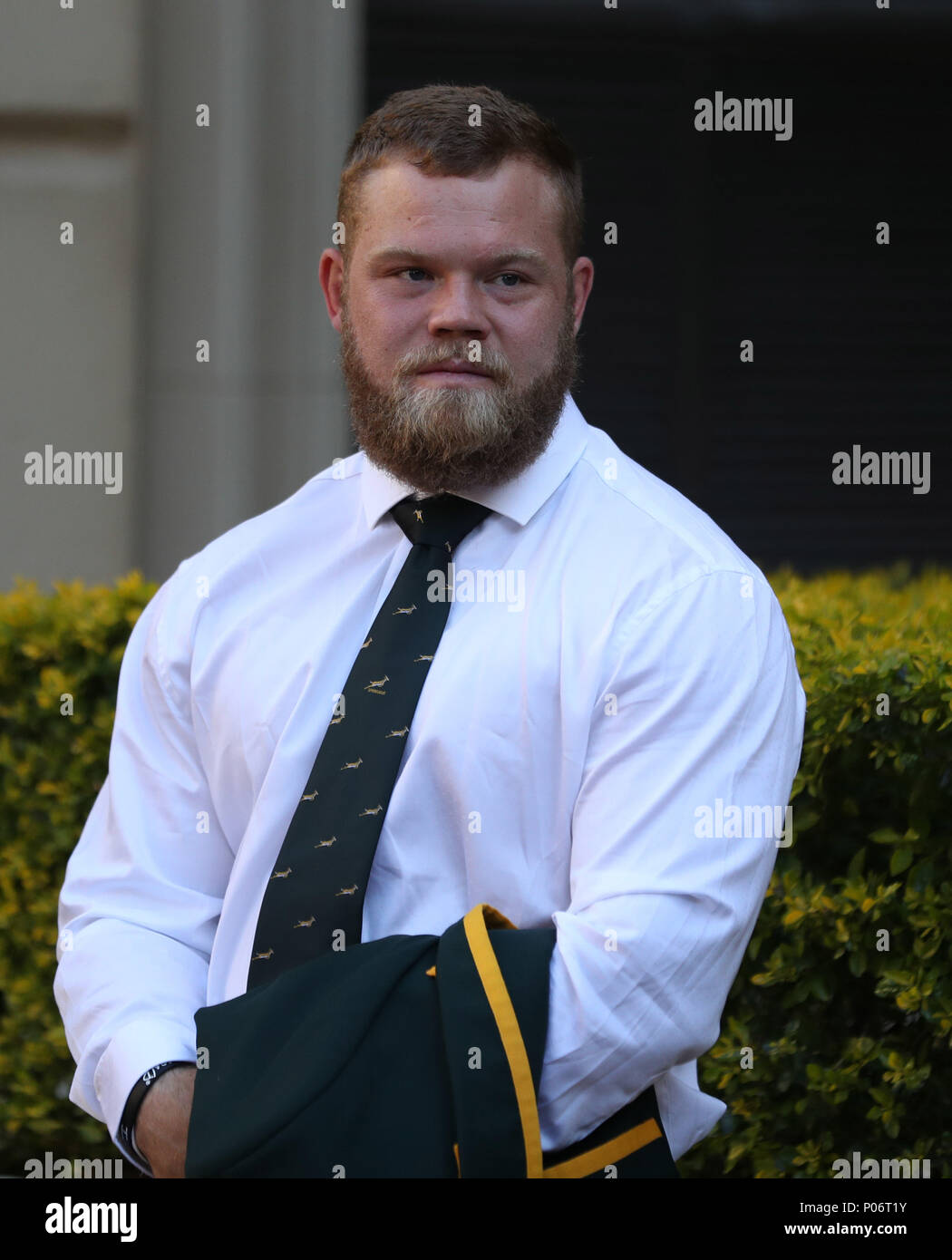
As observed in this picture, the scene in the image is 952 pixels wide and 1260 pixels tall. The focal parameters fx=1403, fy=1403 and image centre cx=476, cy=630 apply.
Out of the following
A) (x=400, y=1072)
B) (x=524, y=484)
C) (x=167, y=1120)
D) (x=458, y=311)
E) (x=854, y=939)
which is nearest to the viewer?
(x=400, y=1072)

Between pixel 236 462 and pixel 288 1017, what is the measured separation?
369cm

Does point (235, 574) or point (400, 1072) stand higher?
point (235, 574)

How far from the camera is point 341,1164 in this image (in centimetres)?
184

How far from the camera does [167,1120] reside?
2004 mm

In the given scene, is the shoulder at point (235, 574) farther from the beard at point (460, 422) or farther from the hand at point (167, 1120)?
the hand at point (167, 1120)

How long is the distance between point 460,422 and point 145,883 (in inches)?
35.4

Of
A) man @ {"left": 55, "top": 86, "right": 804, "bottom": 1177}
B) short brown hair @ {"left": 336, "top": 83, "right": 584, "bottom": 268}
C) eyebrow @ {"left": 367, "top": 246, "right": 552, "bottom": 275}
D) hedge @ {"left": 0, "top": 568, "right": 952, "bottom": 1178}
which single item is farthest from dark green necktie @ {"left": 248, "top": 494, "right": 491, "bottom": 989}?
hedge @ {"left": 0, "top": 568, "right": 952, "bottom": 1178}

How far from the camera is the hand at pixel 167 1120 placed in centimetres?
199

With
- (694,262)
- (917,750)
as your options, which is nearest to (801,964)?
(917,750)

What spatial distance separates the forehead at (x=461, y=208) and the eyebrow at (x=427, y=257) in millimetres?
11

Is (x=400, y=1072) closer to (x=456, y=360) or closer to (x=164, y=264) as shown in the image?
Answer: (x=456, y=360)

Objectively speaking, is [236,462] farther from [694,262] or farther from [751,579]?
[751,579]

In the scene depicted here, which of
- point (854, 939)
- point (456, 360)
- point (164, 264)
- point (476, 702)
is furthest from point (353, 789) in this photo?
point (164, 264)

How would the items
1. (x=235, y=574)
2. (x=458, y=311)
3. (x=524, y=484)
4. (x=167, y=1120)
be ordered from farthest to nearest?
1. (x=235, y=574)
2. (x=524, y=484)
3. (x=458, y=311)
4. (x=167, y=1120)
